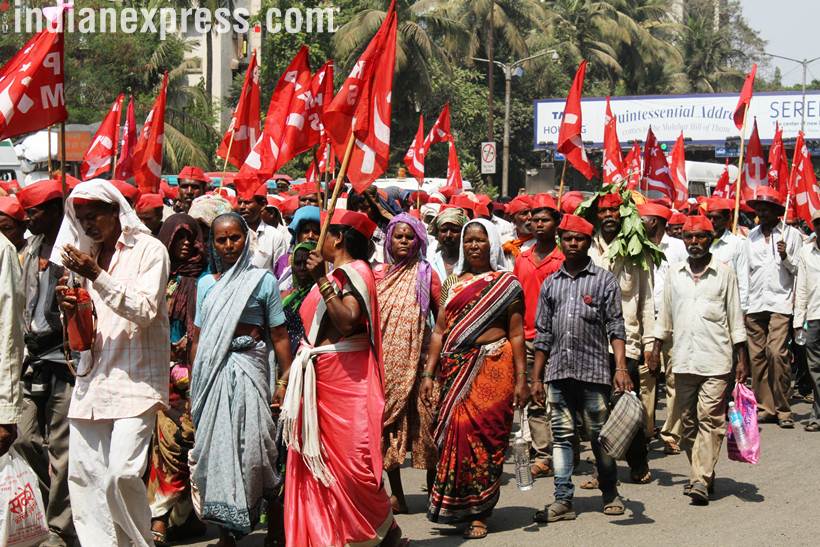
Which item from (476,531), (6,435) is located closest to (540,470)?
(476,531)

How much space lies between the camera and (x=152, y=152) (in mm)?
12602

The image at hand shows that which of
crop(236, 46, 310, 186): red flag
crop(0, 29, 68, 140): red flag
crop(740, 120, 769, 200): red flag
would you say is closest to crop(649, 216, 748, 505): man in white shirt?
crop(0, 29, 68, 140): red flag

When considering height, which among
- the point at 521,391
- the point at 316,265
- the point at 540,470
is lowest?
the point at 540,470

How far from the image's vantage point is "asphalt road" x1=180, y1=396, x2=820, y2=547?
7.25 metres

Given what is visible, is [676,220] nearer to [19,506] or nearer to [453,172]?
[453,172]

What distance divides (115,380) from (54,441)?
134 centimetres

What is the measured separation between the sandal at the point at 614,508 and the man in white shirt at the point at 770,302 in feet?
14.2

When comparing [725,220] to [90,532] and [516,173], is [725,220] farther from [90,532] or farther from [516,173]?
[516,173]

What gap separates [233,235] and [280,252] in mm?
4231

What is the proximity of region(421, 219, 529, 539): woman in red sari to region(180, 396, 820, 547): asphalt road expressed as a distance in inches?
10.2

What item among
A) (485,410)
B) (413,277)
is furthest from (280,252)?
Answer: (485,410)

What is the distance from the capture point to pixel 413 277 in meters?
7.80

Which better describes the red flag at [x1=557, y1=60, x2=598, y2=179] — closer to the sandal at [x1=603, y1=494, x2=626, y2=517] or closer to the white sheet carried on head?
the sandal at [x1=603, y1=494, x2=626, y2=517]
